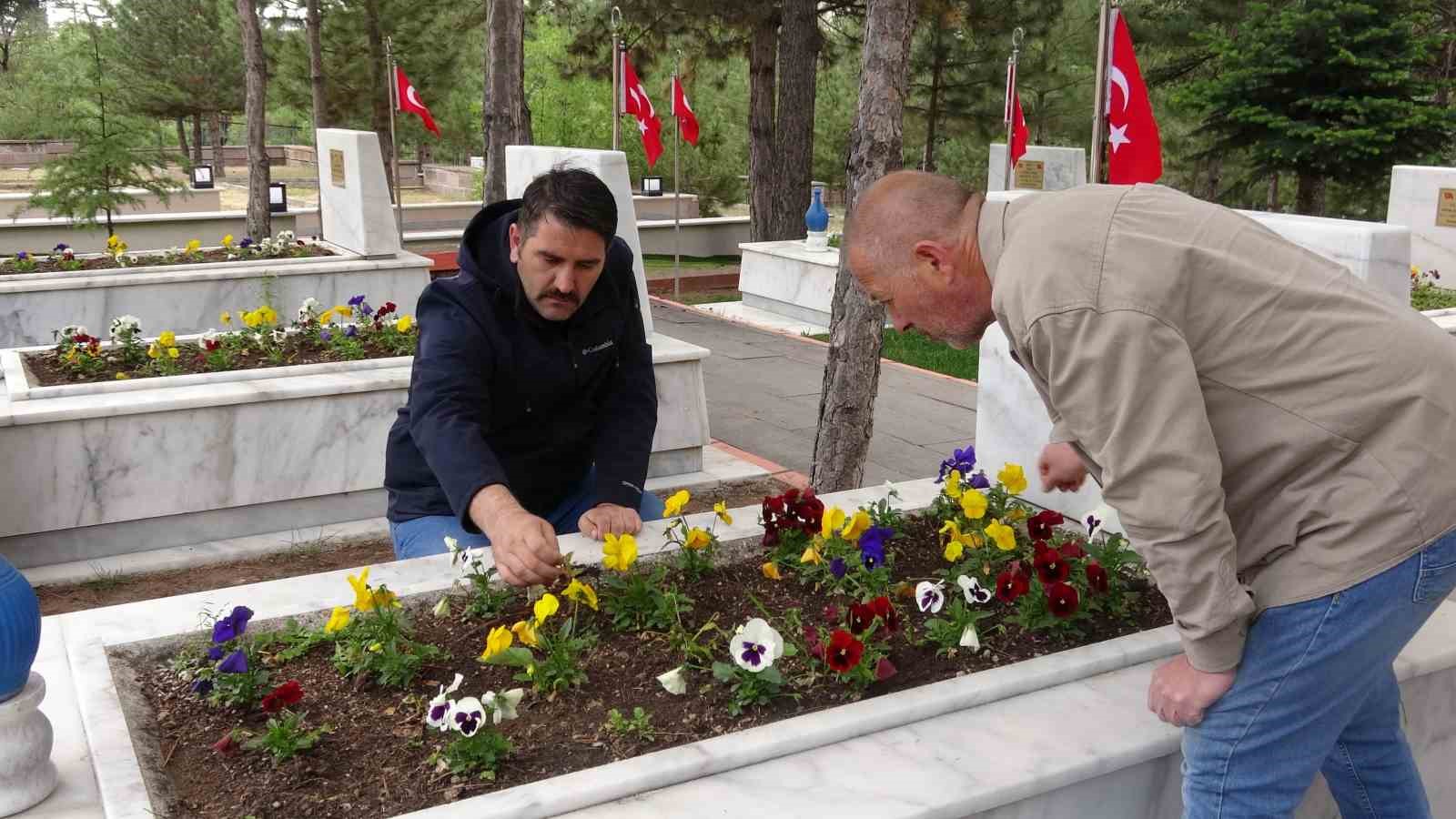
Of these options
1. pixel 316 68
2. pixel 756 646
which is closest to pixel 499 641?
pixel 756 646

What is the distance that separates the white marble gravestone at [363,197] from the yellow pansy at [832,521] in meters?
6.76

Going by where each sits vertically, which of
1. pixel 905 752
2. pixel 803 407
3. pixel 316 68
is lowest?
pixel 803 407

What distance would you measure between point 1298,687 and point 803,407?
641cm

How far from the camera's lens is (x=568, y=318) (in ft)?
10.6

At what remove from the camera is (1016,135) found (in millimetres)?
11727

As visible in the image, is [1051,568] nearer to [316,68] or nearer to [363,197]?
[363,197]

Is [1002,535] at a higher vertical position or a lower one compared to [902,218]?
lower

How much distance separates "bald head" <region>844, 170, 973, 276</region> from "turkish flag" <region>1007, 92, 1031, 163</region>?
957 cm

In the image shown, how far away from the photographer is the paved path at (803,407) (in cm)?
706

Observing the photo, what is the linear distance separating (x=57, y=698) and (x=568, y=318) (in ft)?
4.73

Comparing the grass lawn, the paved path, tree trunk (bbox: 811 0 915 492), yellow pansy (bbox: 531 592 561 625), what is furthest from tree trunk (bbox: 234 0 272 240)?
yellow pansy (bbox: 531 592 561 625)

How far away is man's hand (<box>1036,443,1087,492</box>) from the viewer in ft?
8.30

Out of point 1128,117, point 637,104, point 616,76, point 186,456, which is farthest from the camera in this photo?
point 637,104

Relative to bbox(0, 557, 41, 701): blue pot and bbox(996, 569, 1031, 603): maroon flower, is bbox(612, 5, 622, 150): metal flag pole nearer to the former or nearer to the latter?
bbox(996, 569, 1031, 603): maroon flower
